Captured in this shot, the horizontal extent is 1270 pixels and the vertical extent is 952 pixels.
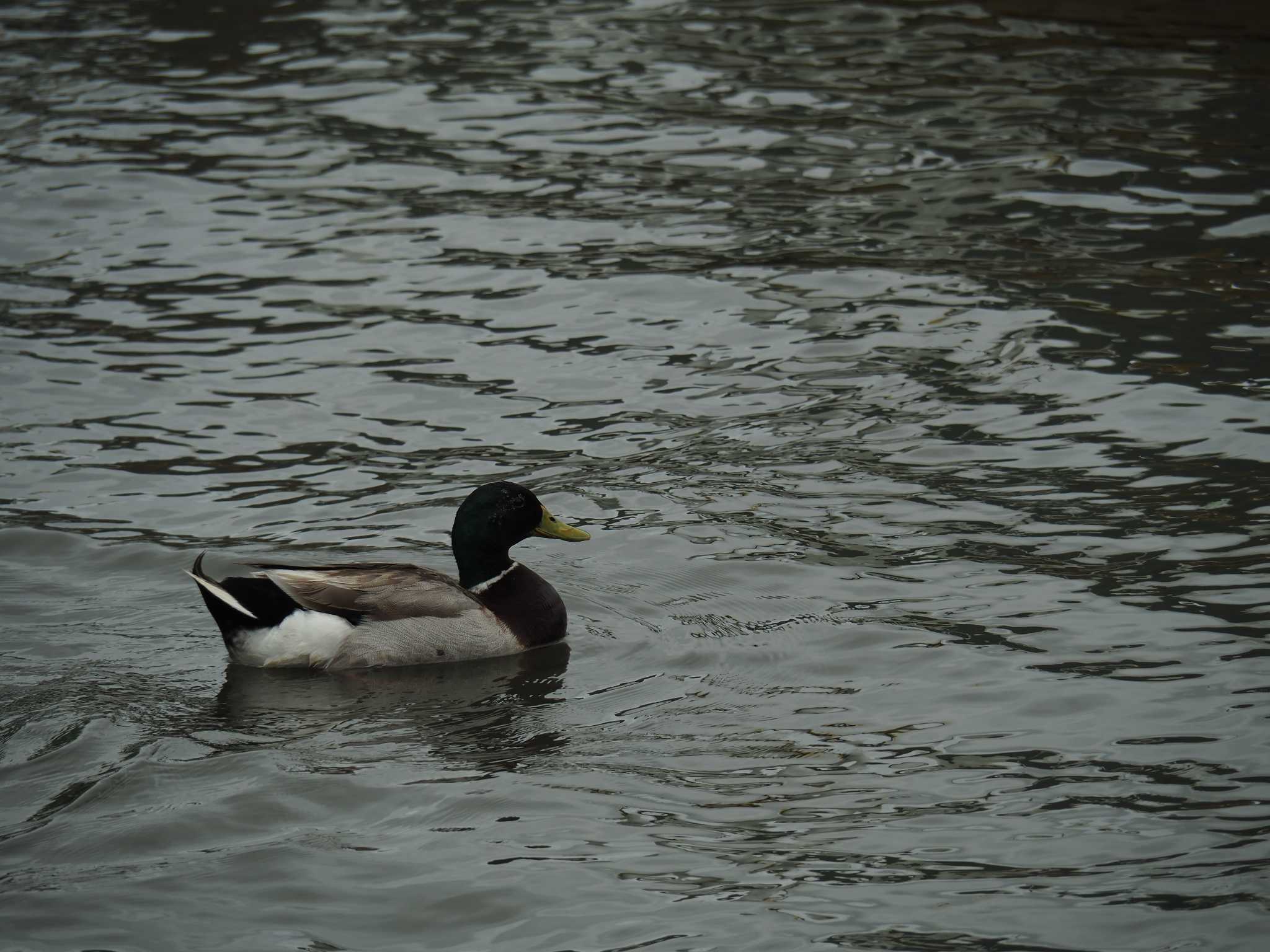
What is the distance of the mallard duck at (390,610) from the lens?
27.6 feet

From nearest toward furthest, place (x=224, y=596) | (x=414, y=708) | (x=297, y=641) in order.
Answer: (x=414, y=708) → (x=224, y=596) → (x=297, y=641)

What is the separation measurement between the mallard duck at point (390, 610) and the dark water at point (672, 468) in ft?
0.51

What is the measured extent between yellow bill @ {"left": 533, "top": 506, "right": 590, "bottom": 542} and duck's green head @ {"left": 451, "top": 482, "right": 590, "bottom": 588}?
74 mm

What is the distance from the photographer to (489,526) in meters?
8.99

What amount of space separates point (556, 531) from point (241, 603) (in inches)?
68.5

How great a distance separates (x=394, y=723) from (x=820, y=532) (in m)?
2.80

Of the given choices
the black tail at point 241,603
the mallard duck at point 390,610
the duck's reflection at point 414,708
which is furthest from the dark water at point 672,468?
the black tail at point 241,603

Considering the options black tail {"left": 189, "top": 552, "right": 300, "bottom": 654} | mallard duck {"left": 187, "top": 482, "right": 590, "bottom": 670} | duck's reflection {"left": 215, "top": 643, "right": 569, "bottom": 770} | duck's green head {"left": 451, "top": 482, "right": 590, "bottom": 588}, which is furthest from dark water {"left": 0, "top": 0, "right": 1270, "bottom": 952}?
duck's green head {"left": 451, "top": 482, "right": 590, "bottom": 588}

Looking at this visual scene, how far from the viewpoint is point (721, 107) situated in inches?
671

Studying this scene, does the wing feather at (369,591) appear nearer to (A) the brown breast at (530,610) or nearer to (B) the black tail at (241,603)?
(B) the black tail at (241,603)

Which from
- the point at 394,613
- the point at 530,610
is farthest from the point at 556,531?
the point at 394,613

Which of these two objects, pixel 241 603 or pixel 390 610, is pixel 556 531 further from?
pixel 241 603

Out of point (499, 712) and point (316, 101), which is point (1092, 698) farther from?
point (316, 101)

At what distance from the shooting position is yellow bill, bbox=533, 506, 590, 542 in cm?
914
